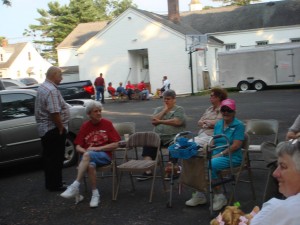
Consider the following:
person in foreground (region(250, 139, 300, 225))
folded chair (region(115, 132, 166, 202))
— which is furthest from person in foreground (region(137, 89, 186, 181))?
person in foreground (region(250, 139, 300, 225))

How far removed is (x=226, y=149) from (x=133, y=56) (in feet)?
95.8

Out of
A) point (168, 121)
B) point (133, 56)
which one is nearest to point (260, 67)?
point (133, 56)

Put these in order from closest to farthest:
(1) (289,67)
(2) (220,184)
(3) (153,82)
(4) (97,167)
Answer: (2) (220,184)
(4) (97,167)
(1) (289,67)
(3) (153,82)

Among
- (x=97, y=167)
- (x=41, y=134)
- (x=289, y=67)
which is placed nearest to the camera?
(x=97, y=167)

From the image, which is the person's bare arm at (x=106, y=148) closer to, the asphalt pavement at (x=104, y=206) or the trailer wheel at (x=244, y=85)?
the asphalt pavement at (x=104, y=206)

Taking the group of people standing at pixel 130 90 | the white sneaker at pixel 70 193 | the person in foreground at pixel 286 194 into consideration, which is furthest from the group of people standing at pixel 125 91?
the person in foreground at pixel 286 194

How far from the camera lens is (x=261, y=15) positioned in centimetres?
4281

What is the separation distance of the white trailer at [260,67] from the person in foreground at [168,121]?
72.9 ft

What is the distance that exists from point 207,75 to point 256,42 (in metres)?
10.6

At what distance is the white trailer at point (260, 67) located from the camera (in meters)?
27.8

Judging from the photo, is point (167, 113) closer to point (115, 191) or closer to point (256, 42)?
point (115, 191)

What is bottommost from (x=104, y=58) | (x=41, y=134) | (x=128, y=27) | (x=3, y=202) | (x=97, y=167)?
(x=3, y=202)

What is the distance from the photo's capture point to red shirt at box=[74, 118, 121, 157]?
6.70 metres

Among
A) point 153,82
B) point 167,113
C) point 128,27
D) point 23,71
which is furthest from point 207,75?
point 23,71
